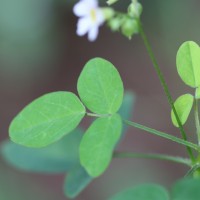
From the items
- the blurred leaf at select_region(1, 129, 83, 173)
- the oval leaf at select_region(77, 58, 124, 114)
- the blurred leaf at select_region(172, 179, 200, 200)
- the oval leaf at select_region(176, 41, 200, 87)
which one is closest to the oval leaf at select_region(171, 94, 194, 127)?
the oval leaf at select_region(176, 41, 200, 87)

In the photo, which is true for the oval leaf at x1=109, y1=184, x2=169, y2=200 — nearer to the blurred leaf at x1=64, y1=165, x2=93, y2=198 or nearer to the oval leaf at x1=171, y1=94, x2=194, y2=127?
the oval leaf at x1=171, y1=94, x2=194, y2=127

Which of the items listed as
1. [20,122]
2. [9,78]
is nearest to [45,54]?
[9,78]

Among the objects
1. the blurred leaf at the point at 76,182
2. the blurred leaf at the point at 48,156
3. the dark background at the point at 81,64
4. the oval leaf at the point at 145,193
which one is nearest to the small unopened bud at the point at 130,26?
the oval leaf at the point at 145,193

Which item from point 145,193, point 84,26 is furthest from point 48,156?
point 145,193

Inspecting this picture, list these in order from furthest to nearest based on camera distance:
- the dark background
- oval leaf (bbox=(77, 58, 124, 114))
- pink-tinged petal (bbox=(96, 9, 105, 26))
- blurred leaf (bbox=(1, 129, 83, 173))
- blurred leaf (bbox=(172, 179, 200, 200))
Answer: the dark background < blurred leaf (bbox=(1, 129, 83, 173)) < pink-tinged petal (bbox=(96, 9, 105, 26)) < oval leaf (bbox=(77, 58, 124, 114)) < blurred leaf (bbox=(172, 179, 200, 200))

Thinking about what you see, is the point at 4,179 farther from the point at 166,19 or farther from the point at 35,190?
the point at 166,19
